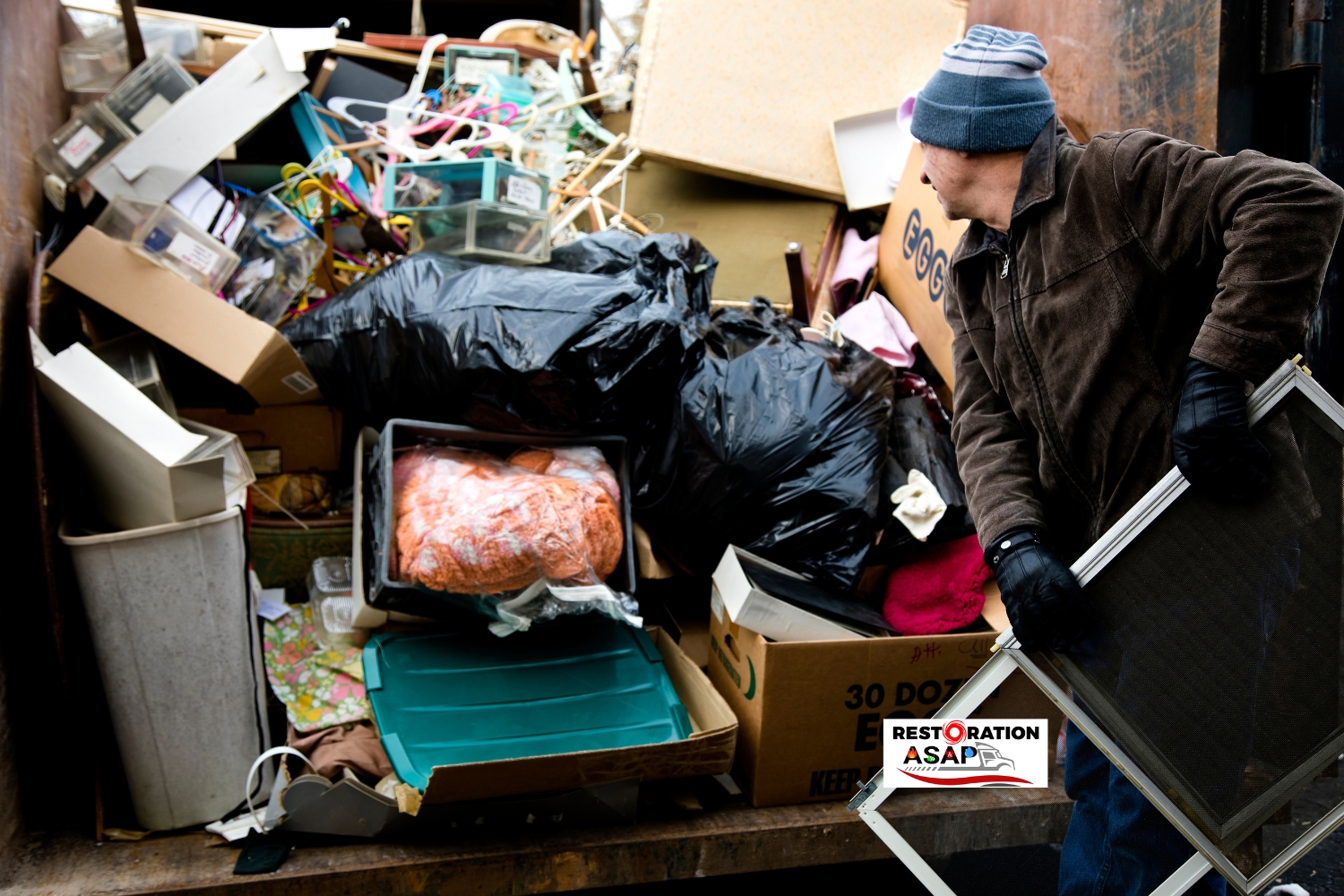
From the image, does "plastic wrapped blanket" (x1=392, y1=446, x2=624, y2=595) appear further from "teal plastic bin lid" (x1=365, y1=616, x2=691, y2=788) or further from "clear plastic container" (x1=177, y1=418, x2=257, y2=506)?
"clear plastic container" (x1=177, y1=418, x2=257, y2=506)

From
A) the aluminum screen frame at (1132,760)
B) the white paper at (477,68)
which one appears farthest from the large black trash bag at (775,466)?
the white paper at (477,68)

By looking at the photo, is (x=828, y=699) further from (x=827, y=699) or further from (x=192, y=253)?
(x=192, y=253)

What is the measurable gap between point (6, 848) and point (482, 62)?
3.05 meters

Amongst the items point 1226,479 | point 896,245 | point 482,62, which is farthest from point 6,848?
point 482,62

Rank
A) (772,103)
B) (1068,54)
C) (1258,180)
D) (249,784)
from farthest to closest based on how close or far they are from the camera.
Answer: (772,103) → (1068,54) → (249,784) → (1258,180)

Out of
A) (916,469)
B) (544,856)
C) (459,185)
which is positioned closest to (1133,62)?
(916,469)

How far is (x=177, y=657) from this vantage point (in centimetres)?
191

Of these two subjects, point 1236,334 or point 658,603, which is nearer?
point 1236,334

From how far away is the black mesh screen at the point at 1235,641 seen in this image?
44.8 inches

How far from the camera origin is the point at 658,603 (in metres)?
2.50

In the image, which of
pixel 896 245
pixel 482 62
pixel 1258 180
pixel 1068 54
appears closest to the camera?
pixel 1258 180

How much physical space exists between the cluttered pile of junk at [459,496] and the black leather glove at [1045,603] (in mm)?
204

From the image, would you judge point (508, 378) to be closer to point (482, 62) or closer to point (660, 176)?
point (660, 176)

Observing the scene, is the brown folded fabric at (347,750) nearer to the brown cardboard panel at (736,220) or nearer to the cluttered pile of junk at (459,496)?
the cluttered pile of junk at (459,496)
